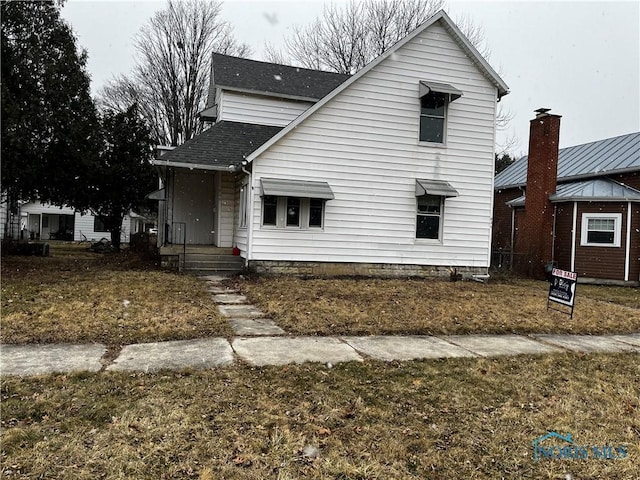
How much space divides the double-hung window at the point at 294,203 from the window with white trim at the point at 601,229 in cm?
1108

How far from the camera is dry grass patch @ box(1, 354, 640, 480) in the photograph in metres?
2.85

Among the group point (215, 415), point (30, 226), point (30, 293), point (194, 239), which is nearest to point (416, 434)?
point (215, 415)

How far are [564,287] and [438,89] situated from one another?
272 inches

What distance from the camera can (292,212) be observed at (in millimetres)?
12523

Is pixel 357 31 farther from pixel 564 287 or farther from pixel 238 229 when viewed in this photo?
pixel 564 287

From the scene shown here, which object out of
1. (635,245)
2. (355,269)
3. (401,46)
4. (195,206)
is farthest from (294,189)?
(635,245)

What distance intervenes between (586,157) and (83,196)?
2377 centimetres

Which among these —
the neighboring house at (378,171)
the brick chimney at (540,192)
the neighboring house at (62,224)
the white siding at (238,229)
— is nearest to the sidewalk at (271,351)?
the neighboring house at (378,171)

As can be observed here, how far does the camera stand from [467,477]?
2.83 metres

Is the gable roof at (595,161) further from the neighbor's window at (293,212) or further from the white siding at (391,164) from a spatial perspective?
the neighbor's window at (293,212)

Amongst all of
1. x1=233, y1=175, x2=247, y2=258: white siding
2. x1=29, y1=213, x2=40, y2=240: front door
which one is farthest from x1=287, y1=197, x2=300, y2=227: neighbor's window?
x1=29, y1=213, x2=40, y2=240: front door

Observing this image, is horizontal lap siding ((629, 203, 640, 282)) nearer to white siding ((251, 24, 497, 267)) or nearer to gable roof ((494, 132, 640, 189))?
gable roof ((494, 132, 640, 189))

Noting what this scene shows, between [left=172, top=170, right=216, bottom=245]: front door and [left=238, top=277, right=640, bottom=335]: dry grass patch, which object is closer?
[left=238, top=277, right=640, bottom=335]: dry grass patch

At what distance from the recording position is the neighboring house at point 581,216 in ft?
54.0
